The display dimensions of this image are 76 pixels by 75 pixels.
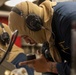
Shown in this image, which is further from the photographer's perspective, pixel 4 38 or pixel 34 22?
pixel 4 38

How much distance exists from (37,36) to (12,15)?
19cm

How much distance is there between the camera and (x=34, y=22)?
40.6 inches

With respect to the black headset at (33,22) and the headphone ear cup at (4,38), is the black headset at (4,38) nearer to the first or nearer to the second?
the headphone ear cup at (4,38)

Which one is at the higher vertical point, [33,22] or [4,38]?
[33,22]

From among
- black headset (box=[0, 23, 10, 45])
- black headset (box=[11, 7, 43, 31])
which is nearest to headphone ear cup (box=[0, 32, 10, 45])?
black headset (box=[0, 23, 10, 45])

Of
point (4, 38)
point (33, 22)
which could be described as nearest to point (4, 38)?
point (4, 38)

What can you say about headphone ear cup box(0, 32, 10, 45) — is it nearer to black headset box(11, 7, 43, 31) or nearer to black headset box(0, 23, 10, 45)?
black headset box(0, 23, 10, 45)

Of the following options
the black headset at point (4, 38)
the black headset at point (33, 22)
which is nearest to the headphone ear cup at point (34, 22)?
the black headset at point (33, 22)

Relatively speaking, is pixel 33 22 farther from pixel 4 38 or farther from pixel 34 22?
pixel 4 38

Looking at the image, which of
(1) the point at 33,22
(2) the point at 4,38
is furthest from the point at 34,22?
(2) the point at 4,38

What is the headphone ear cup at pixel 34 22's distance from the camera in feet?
3.36

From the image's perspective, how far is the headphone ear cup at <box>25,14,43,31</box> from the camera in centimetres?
102

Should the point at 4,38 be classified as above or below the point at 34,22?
below

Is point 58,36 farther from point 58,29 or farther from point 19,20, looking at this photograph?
point 19,20
